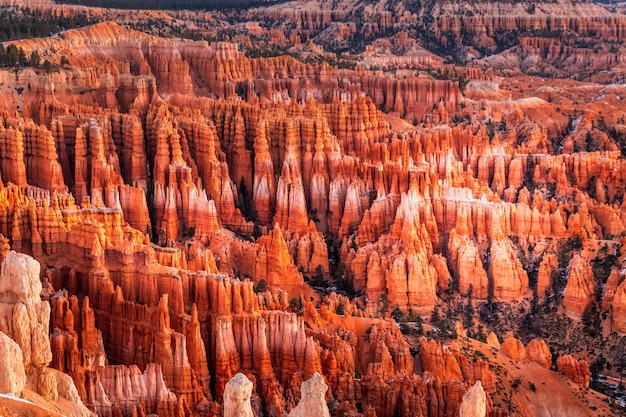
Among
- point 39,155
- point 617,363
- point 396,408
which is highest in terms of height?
point 39,155

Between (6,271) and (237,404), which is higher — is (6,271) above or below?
above

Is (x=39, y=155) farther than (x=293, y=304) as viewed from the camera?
Yes

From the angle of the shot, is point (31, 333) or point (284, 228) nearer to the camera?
point (31, 333)

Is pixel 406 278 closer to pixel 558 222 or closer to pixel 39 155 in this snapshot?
pixel 558 222

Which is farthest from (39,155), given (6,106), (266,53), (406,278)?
(266,53)

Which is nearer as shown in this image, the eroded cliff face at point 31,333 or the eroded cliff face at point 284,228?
the eroded cliff face at point 31,333

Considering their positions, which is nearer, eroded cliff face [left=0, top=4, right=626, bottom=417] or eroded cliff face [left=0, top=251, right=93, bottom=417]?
eroded cliff face [left=0, top=251, right=93, bottom=417]

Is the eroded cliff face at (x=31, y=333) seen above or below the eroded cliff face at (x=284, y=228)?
above

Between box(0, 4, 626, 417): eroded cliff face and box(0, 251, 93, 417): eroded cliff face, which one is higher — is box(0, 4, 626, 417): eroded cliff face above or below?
below
